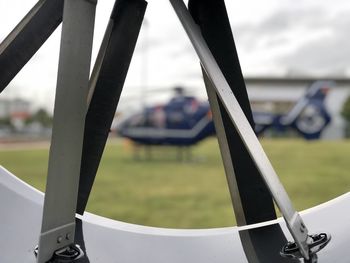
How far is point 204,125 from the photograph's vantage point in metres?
12.3

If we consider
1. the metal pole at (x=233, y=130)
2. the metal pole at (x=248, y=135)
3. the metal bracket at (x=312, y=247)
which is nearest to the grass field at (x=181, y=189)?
the metal pole at (x=233, y=130)

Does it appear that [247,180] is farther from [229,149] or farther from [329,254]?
[329,254]

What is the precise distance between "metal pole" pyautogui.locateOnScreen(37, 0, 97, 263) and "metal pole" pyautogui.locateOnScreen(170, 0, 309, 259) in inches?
9.2

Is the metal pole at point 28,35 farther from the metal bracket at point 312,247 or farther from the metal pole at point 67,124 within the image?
the metal bracket at point 312,247

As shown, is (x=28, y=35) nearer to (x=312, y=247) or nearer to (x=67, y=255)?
(x=67, y=255)

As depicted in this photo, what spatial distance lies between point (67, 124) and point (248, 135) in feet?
1.30

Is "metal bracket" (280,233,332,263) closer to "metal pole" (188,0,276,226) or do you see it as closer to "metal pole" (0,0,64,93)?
"metal pole" (188,0,276,226)

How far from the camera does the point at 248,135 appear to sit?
0.96m

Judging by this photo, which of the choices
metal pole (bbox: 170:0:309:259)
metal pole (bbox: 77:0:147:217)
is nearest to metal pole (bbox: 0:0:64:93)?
metal pole (bbox: 77:0:147:217)

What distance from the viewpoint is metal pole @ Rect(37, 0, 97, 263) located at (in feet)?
2.94

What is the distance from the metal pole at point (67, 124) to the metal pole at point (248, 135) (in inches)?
9.2

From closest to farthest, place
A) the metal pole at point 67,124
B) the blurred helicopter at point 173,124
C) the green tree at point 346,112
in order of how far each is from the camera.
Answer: the metal pole at point 67,124 → the blurred helicopter at point 173,124 → the green tree at point 346,112

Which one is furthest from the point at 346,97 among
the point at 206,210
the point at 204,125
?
the point at 206,210

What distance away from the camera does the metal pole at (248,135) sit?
3.01ft
